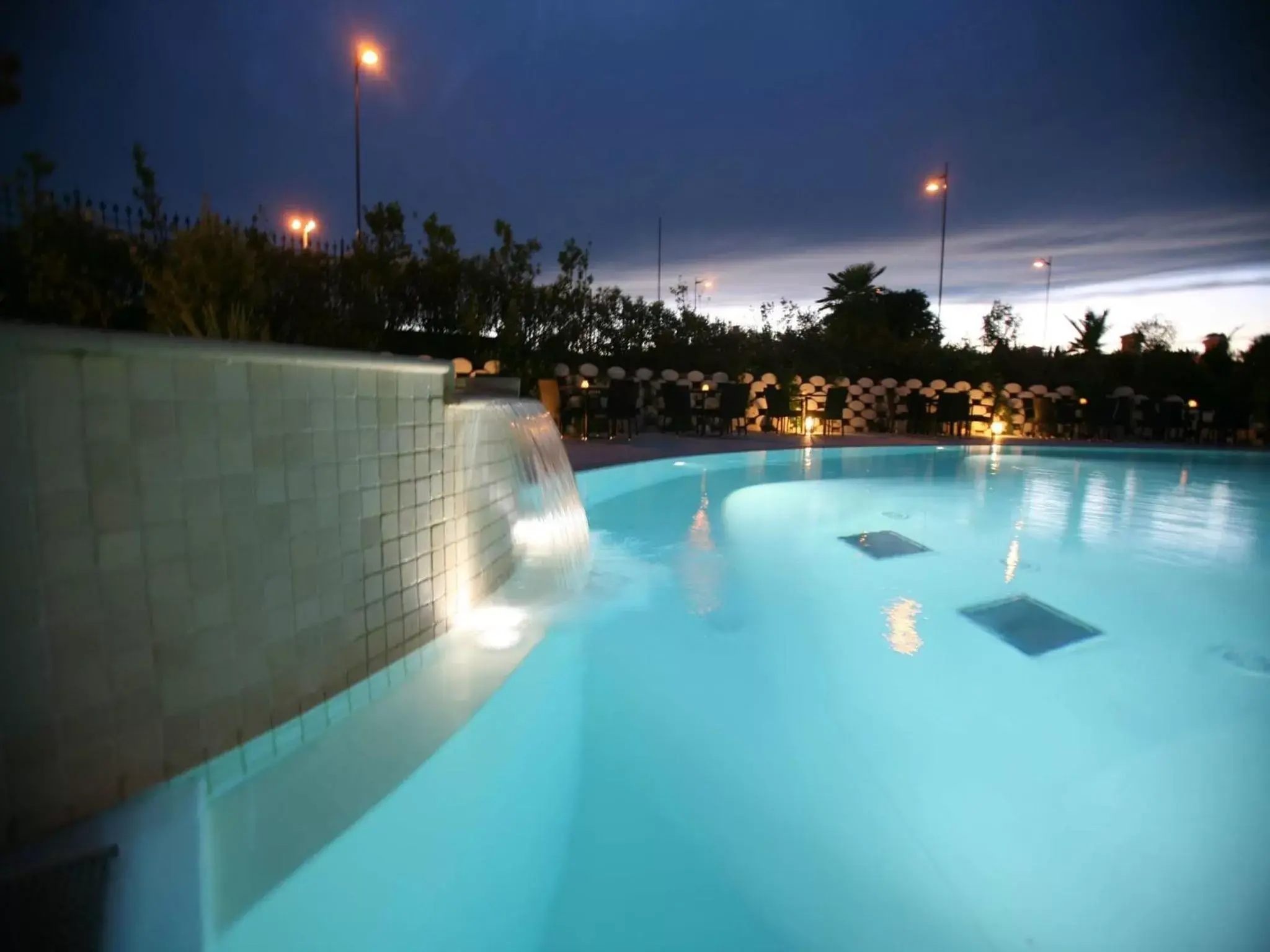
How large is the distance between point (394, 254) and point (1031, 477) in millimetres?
10639

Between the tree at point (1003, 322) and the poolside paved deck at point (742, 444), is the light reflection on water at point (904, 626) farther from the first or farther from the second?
the tree at point (1003, 322)

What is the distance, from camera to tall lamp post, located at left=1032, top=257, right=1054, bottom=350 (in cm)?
2328

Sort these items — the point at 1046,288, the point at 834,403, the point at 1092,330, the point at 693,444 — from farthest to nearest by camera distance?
the point at 1046,288 → the point at 1092,330 → the point at 834,403 → the point at 693,444

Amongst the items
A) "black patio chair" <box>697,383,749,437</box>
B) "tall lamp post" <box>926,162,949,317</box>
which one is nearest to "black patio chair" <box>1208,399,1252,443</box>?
"tall lamp post" <box>926,162,949,317</box>

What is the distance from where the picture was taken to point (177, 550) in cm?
130

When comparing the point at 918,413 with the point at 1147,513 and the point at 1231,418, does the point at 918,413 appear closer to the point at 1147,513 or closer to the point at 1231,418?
the point at 1231,418

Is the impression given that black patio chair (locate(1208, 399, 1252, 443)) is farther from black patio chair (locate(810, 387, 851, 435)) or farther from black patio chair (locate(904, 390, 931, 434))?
black patio chair (locate(810, 387, 851, 435))

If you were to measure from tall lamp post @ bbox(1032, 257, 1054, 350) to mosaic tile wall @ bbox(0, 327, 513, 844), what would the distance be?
22.9 meters

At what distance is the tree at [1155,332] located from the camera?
22250 millimetres

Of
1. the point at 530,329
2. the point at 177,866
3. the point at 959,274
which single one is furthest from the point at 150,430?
the point at 959,274

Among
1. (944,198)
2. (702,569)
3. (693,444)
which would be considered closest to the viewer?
(702,569)

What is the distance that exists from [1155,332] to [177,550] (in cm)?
2846

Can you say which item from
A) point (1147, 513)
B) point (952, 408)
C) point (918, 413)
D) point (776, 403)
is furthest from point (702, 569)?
point (918, 413)

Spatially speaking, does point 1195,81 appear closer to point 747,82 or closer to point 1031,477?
point 1031,477
